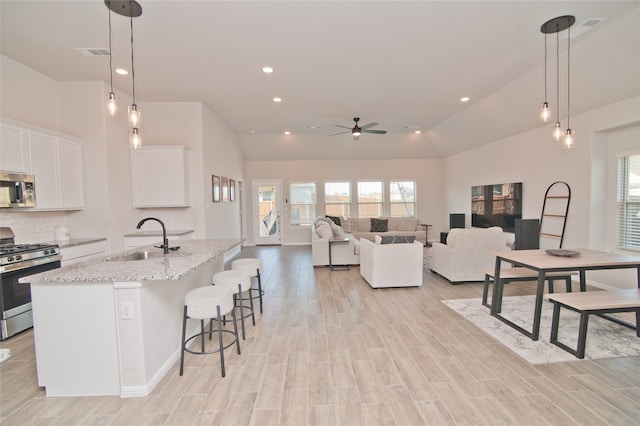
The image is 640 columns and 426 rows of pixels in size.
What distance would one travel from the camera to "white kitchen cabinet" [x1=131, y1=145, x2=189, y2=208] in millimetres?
4996

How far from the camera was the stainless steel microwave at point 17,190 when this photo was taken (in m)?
3.27

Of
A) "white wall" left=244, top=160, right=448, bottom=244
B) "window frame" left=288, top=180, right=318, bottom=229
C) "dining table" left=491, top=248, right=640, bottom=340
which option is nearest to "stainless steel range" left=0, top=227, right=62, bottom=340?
"dining table" left=491, top=248, right=640, bottom=340

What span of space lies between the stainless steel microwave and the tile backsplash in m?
→ 0.34

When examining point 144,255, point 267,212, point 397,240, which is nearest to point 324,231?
point 397,240

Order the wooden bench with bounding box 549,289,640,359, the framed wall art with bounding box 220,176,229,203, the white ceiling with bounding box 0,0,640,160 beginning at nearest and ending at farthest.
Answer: the wooden bench with bounding box 549,289,640,359
the white ceiling with bounding box 0,0,640,160
the framed wall art with bounding box 220,176,229,203

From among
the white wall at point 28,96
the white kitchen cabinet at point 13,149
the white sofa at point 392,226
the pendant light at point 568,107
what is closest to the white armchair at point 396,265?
the pendant light at point 568,107

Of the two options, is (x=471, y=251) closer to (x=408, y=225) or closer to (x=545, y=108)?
(x=545, y=108)

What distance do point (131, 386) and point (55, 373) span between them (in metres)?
0.58

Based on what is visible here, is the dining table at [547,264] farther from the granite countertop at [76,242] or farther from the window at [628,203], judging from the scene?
the granite countertop at [76,242]

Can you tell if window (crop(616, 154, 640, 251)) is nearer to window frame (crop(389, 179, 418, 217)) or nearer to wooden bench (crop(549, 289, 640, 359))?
wooden bench (crop(549, 289, 640, 359))

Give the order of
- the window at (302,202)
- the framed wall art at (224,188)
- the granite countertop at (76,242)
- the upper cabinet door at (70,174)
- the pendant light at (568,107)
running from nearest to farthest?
1. the pendant light at (568,107)
2. the granite countertop at (76,242)
3. the upper cabinet door at (70,174)
4. the framed wall art at (224,188)
5. the window at (302,202)

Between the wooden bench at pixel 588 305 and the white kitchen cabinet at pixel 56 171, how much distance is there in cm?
605

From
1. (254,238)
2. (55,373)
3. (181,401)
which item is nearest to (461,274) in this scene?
(181,401)

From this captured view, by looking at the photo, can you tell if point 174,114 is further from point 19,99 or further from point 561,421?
point 561,421
